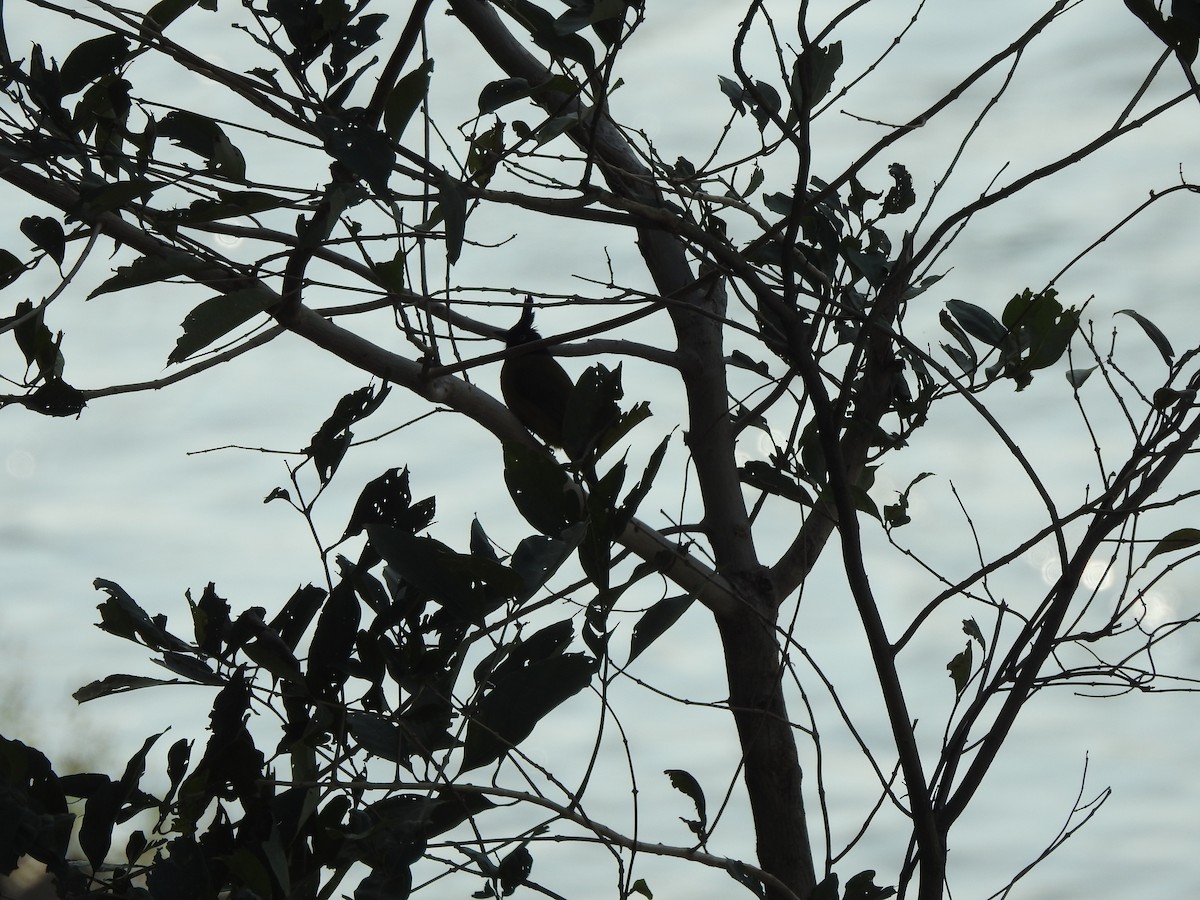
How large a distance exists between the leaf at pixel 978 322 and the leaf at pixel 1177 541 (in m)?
0.28

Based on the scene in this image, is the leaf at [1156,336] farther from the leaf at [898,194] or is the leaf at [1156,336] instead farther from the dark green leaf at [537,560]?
the dark green leaf at [537,560]

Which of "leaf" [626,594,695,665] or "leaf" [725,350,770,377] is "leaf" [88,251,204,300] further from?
"leaf" [725,350,770,377]

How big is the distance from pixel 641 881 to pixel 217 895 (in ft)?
1.40

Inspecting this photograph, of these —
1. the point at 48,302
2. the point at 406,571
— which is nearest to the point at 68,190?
the point at 48,302

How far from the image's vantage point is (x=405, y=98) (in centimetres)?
81

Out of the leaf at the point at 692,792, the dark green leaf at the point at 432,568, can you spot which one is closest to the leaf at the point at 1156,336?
the leaf at the point at 692,792

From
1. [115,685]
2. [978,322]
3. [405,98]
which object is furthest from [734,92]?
[115,685]

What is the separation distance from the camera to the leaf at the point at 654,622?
0.83 metres

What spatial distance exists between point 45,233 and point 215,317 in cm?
36

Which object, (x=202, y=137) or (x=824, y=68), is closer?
(x=202, y=137)

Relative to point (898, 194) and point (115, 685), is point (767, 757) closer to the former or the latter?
point (898, 194)

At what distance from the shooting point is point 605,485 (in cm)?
75

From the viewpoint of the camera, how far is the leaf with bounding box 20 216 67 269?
1.06 metres

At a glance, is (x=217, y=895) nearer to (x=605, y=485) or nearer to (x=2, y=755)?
(x=2, y=755)
